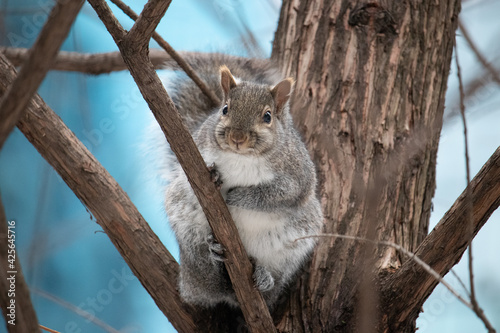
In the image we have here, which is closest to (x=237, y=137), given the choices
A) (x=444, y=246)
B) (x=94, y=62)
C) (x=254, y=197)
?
(x=254, y=197)

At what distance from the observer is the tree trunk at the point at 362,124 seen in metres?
1.91

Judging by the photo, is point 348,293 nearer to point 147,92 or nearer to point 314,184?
point 314,184

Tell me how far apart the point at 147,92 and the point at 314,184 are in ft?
2.76

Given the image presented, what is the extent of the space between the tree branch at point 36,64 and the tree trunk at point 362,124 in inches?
50.0

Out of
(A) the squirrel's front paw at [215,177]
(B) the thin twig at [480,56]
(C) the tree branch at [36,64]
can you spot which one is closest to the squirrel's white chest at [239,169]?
(A) the squirrel's front paw at [215,177]

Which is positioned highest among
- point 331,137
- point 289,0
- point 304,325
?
point 289,0

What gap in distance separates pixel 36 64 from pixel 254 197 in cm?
109

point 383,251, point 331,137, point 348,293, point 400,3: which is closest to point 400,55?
point 400,3

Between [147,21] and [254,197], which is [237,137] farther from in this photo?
[147,21]

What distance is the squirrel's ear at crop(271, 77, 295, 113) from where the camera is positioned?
6.40ft

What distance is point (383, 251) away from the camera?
1907mm

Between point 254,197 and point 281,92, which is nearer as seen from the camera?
point 254,197

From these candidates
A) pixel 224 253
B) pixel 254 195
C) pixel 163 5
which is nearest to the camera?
pixel 163 5

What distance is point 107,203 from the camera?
5.68 feet
